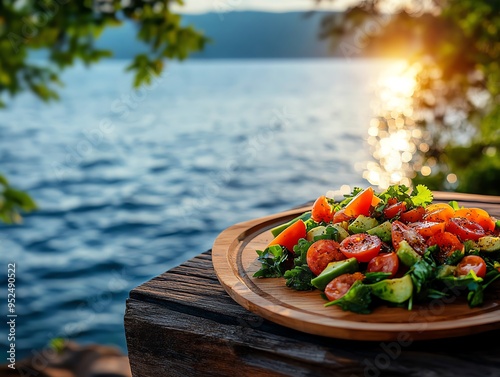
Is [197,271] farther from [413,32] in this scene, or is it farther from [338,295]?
[413,32]

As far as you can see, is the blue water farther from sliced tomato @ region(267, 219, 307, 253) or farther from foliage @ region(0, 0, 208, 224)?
sliced tomato @ region(267, 219, 307, 253)

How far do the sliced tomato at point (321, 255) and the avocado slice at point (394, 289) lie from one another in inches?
8.5

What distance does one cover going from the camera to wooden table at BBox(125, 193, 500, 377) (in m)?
1.58

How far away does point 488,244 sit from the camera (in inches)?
77.2

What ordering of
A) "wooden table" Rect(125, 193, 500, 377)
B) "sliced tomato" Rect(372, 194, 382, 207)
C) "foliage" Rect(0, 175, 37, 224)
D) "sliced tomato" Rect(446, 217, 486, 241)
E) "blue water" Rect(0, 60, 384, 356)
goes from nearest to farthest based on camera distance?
"wooden table" Rect(125, 193, 500, 377), "sliced tomato" Rect(446, 217, 486, 241), "sliced tomato" Rect(372, 194, 382, 207), "foliage" Rect(0, 175, 37, 224), "blue water" Rect(0, 60, 384, 356)

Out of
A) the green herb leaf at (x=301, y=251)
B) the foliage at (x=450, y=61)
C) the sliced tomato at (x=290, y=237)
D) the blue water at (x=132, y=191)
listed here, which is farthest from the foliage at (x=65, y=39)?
the foliage at (x=450, y=61)

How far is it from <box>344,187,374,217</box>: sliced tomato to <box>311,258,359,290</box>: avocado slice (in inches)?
14.8

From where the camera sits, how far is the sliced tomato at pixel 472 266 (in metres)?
1.80

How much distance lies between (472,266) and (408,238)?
0.22m

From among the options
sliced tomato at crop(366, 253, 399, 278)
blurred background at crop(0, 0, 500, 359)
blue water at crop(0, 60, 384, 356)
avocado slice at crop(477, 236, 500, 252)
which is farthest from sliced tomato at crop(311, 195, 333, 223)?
blue water at crop(0, 60, 384, 356)

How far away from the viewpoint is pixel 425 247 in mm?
1926

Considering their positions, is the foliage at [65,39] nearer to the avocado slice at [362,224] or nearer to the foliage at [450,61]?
the avocado slice at [362,224]

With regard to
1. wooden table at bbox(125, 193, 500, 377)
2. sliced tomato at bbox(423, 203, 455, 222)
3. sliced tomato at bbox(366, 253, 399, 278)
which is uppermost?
sliced tomato at bbox(423, 203, 455, 222)

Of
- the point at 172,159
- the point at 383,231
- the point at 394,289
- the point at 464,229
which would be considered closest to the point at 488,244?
the point at 464,229
